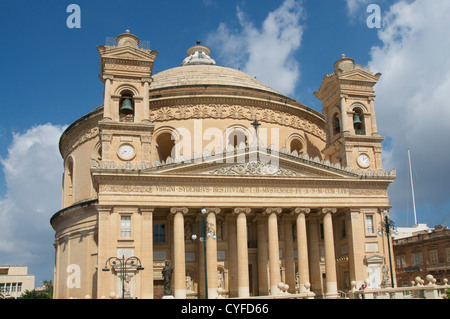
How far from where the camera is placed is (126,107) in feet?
126

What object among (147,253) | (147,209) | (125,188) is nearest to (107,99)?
(125,188)

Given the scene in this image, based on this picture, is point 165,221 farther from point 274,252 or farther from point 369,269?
point 369,269

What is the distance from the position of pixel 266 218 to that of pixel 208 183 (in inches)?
214

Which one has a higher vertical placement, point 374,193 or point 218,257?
point 374,193

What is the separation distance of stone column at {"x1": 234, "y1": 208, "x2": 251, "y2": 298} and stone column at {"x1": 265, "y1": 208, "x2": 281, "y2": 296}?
1703mm

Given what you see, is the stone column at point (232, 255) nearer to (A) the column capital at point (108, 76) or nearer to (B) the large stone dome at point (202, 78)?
(A) the column capital at point (108, 76)

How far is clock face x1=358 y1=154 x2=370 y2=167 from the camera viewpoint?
135ft

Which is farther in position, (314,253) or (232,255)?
(314,253)

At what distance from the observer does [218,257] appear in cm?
Result: 3847

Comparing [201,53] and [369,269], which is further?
[201,53]

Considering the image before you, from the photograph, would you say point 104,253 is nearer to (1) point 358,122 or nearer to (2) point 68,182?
(2) point 68,182

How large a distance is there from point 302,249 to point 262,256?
3.09m

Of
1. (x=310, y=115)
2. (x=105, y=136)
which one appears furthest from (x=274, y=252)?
(x=310, y=115)
